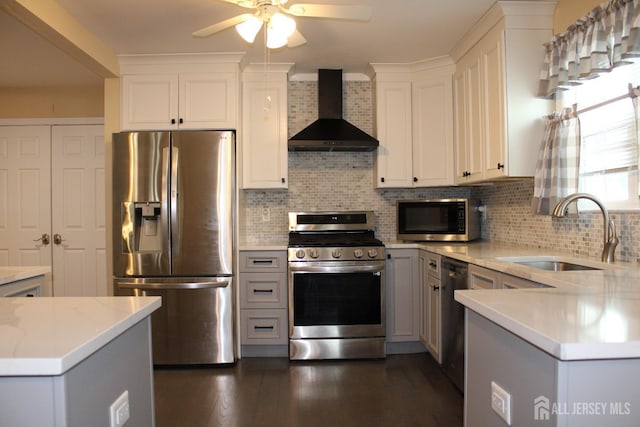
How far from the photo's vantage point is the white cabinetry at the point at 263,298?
329cm

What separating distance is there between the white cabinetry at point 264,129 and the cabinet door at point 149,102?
582 mm

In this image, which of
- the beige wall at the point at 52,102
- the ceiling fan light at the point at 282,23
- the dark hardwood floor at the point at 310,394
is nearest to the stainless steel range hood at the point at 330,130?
the ceiling fan light at the point at 282,23

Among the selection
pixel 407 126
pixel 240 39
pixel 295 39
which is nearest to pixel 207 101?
pixel 240 39

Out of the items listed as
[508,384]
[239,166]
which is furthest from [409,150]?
[508,384]

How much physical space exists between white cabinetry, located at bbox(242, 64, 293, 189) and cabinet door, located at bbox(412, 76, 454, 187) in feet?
3.72

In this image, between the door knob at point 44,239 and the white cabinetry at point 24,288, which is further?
the door knob at point 44,239

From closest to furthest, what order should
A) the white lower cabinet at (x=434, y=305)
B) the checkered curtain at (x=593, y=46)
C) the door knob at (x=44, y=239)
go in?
the checkered curtain at (x=593, y=46), the white lower cabinet at (x=434, y=305), the door knob at (x=44, y=239)

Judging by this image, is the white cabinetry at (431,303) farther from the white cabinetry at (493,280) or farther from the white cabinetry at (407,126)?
the white cabinetry at (407,126)

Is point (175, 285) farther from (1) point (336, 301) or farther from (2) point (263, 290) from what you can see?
(1) point (336, 301)

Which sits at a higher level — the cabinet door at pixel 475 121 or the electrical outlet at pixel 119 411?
the cabinet door at pixel 475 121

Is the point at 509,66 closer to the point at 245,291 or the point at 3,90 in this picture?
the point at 245,291

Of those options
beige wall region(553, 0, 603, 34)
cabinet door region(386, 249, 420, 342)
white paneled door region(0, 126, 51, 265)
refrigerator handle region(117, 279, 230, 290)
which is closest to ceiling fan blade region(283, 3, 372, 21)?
beige wall region(553, 0, 603, 34)

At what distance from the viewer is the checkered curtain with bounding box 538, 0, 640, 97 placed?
181cm

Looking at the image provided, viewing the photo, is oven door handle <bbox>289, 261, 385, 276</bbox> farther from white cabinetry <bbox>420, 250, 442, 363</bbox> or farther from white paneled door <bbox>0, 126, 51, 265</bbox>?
white paneled door <bbox>0, 126, 51, 265</bbox>
